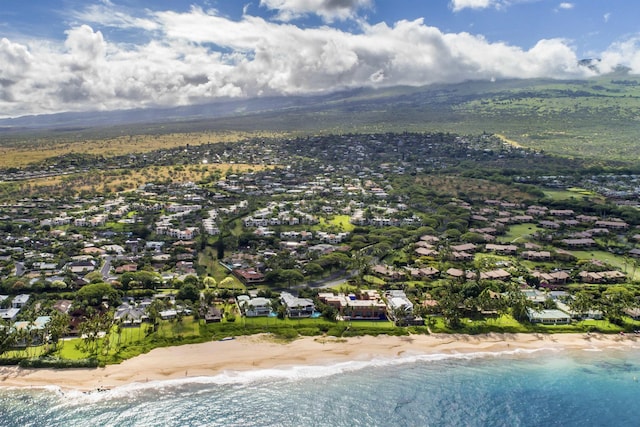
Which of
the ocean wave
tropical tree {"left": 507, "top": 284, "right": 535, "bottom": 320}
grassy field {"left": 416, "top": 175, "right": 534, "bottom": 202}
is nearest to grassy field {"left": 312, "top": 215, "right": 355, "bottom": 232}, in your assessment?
grassy field {"left": 416, "top": 175, "right": 534, "bottom": 202}

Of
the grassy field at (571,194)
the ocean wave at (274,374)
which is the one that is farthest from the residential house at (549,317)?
the grassy field at (571,194)

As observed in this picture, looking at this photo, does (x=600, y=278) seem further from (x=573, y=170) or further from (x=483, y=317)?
(x=573, y=170)

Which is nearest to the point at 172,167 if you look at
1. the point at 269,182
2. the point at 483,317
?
the point at 269,182

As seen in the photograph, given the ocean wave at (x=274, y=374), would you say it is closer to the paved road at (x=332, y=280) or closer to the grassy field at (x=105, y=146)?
the paved road at (x=332, y=280)

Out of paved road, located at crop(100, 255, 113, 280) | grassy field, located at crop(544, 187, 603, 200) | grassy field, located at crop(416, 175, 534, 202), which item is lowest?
grassy field, located at crop(544, 187, 603, 200)

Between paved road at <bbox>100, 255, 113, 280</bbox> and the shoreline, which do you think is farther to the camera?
paved road at <bbox>100, 255, 113, 280</bbox>

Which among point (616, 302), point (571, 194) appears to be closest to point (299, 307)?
point (616, 302)

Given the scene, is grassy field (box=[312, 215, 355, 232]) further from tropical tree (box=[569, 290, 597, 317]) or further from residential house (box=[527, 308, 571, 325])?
tropical tree (box=[569, 290, 597, 317])
